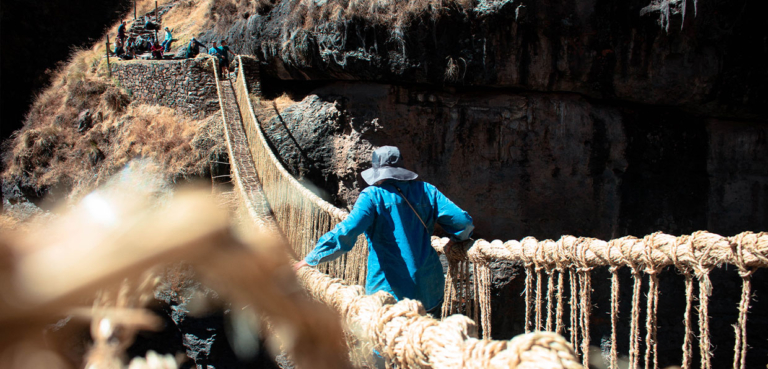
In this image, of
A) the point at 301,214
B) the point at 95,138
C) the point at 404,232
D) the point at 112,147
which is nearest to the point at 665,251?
the point at 404,232

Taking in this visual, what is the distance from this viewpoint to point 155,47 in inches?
388

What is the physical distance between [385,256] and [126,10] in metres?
16.8

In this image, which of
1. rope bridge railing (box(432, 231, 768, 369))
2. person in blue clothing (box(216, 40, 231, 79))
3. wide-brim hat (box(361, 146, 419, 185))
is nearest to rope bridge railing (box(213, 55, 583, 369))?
wide-brim hat (box(361, 146, 419, 185))

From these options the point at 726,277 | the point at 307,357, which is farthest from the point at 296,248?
the point at 726,277

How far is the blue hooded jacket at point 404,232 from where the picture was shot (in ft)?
5.90

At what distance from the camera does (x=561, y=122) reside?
6.77 m

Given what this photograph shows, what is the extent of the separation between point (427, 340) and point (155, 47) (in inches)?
429

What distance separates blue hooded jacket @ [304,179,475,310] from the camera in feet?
5.90

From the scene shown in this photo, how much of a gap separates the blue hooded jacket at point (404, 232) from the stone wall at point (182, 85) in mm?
7238

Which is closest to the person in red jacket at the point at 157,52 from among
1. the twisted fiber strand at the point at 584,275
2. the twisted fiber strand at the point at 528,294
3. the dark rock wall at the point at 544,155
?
the dark rock wall at the point at 544,155

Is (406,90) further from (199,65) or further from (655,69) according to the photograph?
(199,65)

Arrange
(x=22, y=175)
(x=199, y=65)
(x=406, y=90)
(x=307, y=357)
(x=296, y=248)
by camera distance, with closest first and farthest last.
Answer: (x=307, y=357)
(x=296, y=248)
(x=406, y=90)
(x=199, y=65)
(x=22, y=175)

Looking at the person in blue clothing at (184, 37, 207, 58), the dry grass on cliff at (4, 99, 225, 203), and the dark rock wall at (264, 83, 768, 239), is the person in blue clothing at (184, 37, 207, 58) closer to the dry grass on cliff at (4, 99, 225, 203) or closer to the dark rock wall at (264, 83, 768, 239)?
the dry grass on cliff at (4, 99, 225, 203)

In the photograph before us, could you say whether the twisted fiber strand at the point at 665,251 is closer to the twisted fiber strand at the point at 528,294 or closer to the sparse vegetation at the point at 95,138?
the twisted fiber strand at the point at 528,294
